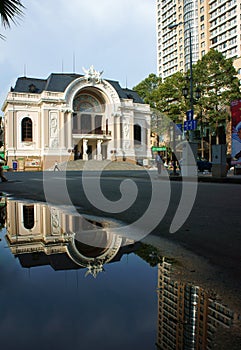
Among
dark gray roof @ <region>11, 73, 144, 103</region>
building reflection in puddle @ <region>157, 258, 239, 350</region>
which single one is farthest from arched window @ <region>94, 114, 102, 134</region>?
building reflection in puddle @ <region>157, 258, 239, 350</region>

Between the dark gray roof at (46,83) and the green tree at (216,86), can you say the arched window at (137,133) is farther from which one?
the dark gray roof at (46,83)

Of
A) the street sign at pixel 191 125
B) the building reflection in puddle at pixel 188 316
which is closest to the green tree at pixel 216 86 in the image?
the street sign at pixel 191 125

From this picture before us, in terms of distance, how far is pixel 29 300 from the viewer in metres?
2.14

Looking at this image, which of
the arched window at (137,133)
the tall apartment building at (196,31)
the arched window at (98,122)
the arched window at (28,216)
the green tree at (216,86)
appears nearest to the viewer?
the arched window at (28,216)

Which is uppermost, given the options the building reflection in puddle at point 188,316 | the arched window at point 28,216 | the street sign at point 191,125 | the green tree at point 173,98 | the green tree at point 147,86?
the green tree at point 147,86

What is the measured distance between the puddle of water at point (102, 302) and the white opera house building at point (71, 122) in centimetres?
4050

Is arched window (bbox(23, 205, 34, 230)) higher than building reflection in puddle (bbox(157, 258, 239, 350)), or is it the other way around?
arched window (bbox(23, 205, 34, 230))

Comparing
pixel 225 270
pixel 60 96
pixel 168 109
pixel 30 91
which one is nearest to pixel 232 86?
pixel 168 109

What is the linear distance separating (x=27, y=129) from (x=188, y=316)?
4477 centimetres

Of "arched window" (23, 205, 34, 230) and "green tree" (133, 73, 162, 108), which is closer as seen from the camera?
"arched window" (23, 205, 34, 230)

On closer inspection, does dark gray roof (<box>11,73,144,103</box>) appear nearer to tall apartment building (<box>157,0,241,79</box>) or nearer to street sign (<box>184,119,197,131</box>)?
tall apartment building (<box>157,0,241,79</box>)

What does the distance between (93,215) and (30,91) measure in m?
43.4

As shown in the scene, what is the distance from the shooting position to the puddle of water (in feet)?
5.54

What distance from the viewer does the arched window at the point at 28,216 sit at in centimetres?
489
